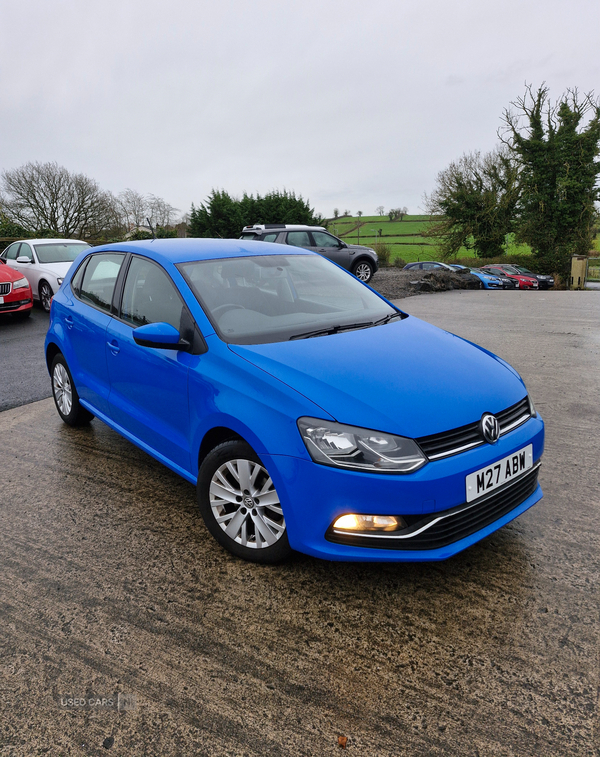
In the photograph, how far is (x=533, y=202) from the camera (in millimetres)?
40031

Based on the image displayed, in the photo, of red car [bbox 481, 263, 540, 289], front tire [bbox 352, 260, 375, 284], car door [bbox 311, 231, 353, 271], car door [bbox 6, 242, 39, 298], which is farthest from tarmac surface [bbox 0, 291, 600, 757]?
red car [bbox 481, 263, 540, 289]

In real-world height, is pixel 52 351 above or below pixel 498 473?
above

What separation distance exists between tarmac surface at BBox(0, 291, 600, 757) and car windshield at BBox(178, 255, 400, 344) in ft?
4.07

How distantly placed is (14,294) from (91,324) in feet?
26.4

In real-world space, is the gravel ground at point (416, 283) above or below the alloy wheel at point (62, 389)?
above

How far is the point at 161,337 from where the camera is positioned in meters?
3.10

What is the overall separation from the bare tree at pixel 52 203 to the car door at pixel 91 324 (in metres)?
40.3

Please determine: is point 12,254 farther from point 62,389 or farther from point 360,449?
point 360,449

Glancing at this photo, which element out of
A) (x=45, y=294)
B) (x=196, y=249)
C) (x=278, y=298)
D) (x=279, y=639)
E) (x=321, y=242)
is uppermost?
(x=321, y=242)

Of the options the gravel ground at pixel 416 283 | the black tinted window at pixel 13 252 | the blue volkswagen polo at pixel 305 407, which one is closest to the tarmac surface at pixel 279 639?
the blue volkswagen polo at pixel 305 407

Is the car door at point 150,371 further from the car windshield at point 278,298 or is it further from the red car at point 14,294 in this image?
the red car at point 14,294

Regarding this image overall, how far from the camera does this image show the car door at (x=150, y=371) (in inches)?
127

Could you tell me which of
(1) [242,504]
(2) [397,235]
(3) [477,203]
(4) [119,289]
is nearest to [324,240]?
(4) [119,289]

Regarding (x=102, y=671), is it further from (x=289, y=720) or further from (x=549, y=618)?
(x=549, y=618)
